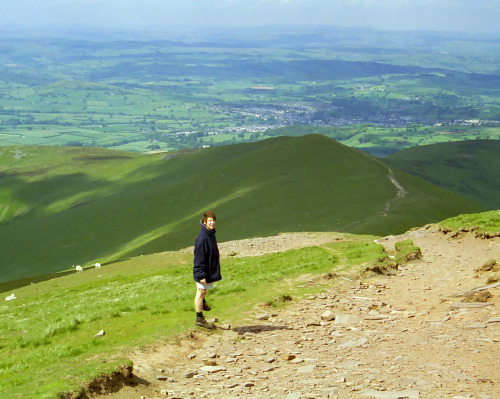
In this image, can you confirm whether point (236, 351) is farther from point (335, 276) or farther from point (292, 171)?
point (292, 171)

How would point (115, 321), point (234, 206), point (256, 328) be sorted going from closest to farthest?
point (256, 328)
point (115, 321)
point (234, 206)

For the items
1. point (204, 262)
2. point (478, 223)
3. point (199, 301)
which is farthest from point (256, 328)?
point (478, 223)

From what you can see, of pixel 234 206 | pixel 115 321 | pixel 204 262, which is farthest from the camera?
pixel 234 206

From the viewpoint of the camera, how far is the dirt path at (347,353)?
596 inches

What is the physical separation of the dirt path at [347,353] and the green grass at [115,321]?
42.1 inches

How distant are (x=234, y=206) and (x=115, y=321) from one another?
80.8 metres

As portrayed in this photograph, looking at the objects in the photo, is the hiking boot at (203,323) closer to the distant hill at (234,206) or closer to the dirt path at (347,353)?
the dirt path at (347,353)

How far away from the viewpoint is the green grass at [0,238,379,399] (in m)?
16.2

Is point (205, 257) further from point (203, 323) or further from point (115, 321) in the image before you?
point (115, 321)

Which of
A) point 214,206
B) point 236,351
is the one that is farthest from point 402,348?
point 214,206

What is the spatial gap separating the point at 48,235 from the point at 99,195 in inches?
1534

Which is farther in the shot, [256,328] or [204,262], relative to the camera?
[256,328]

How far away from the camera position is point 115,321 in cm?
2434

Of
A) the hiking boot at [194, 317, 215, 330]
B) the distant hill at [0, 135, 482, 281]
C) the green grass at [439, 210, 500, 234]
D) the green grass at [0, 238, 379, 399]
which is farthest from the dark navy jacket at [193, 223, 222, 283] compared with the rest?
the distant hill at [0, 135, 482, 281]
